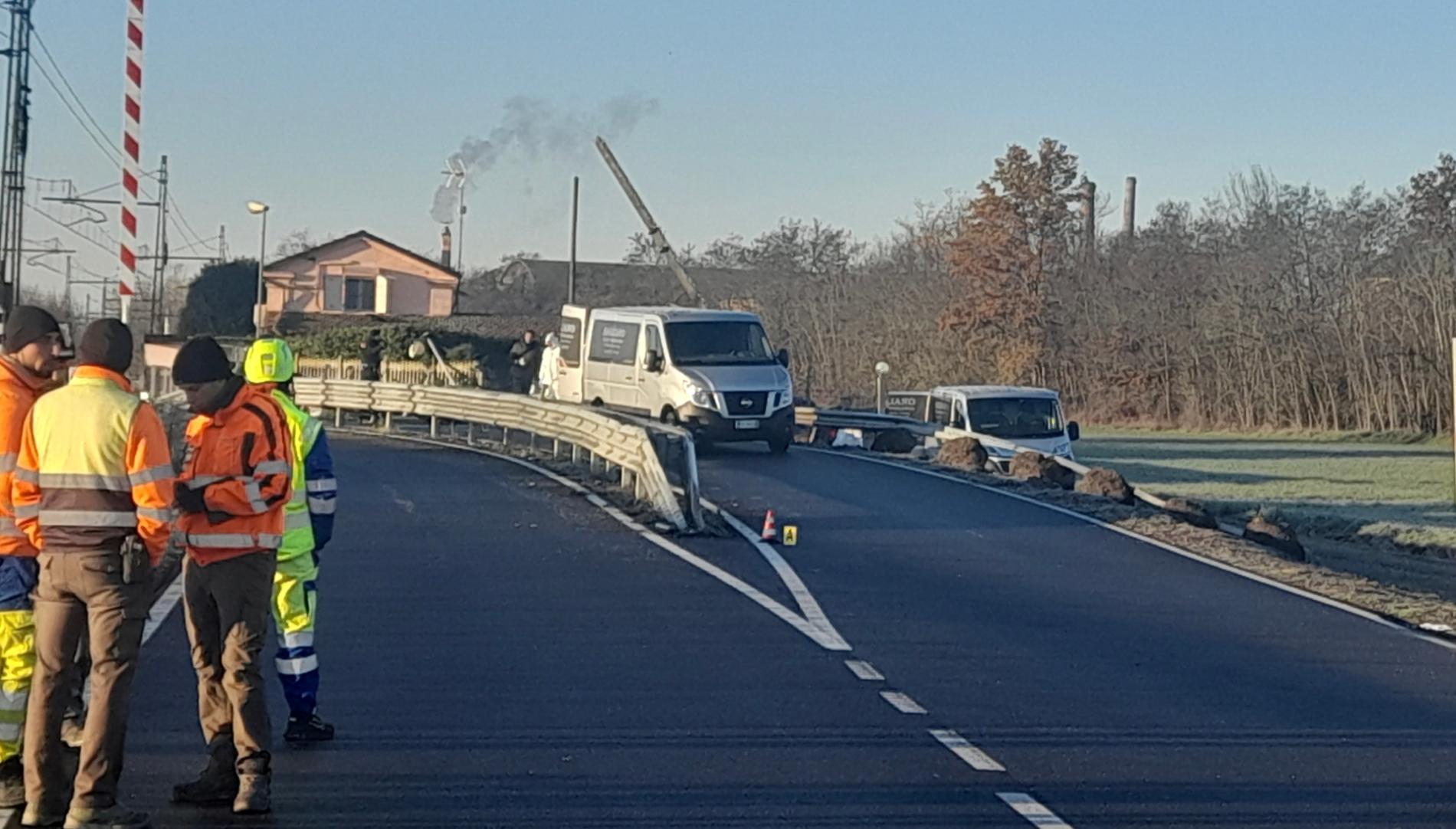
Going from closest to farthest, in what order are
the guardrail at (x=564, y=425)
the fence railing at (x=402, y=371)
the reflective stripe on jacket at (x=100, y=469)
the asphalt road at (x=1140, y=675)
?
the reflective stripe on jacket at (x=100, y=469), the asphalt road at (x=1140, y=675), the guardrail at (x=564, y=425), the fence railing at (x=402, y=371)

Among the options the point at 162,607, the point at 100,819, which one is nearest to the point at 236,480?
the point at 100,819

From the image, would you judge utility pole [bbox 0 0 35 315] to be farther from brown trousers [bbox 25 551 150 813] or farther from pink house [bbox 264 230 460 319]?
pink house [bbox 264 230 460 319]

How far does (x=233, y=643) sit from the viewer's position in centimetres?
697

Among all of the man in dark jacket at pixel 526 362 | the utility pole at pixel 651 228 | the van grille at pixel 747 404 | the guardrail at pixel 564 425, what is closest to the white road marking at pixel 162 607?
the guardrail at pixel 564 425

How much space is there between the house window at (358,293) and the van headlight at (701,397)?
1997 inches

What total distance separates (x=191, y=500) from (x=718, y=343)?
20565mm

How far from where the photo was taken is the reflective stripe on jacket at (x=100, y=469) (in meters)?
6.41

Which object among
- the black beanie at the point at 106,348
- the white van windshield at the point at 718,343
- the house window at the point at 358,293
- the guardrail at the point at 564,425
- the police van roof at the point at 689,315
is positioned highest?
the house window at the point at 358,293

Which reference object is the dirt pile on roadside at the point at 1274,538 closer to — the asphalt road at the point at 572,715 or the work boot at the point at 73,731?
the asphalt road at the point at 572,715

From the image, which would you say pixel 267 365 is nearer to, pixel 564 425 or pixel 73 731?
pixel 73 731

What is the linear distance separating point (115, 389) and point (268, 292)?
227 ft

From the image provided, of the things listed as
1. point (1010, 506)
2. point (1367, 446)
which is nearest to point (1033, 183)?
point (1367, 446)

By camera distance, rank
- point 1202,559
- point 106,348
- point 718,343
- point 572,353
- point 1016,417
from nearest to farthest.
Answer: point 106,348
point 1202,559
point 718,343
point 572,353
point 1016,417

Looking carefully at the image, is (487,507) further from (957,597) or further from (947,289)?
(947,289)
